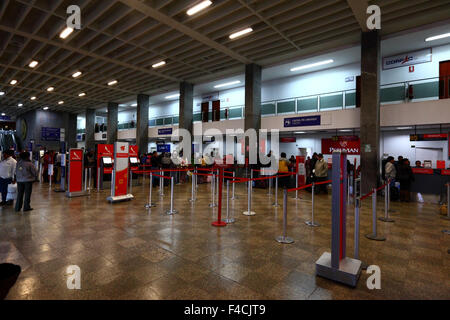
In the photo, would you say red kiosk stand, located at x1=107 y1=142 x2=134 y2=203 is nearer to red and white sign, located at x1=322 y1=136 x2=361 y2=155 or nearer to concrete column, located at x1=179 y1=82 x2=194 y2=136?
concrete column, located at x1=179 y1=82 x2=194 y2=136

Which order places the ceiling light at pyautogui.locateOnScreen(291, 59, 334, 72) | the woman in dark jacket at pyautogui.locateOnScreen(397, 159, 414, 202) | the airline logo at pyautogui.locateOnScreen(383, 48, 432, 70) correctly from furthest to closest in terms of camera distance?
1. the ceiling light at pyautogui.locateOnScreen(291, 59, 334, 72)
2. the airline logo at pyautogui.locateOnScreen(383, 48, 432, 70)
3. the woman in dark jacket at pyautogui.locateOnScreen(397, 159, 414, 202)

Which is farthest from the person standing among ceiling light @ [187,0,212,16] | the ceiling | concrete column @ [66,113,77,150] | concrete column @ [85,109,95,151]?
concrete column @ [66,113,77,150]

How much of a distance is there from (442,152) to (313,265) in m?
12.2

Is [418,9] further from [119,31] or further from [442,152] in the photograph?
[119,31]

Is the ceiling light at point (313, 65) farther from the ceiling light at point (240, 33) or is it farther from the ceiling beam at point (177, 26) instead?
the ceiling light at point (240, 33)

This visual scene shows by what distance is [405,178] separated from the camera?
862cm

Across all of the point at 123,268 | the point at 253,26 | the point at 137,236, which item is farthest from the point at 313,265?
the point at 253,26

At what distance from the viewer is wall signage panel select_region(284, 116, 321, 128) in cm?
1202

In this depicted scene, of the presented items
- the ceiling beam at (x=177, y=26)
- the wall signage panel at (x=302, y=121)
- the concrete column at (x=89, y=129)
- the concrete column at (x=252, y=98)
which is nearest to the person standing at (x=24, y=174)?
the ceiling beam at (x=177, y=26)

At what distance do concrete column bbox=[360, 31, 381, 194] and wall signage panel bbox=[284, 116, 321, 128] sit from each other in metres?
2.53

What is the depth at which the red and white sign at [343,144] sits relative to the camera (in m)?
12.7

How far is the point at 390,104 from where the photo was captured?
32.8 feet

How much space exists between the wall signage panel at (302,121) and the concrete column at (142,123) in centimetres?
1188

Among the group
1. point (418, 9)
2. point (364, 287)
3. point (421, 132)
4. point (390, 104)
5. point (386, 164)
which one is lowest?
point (364, 287)
